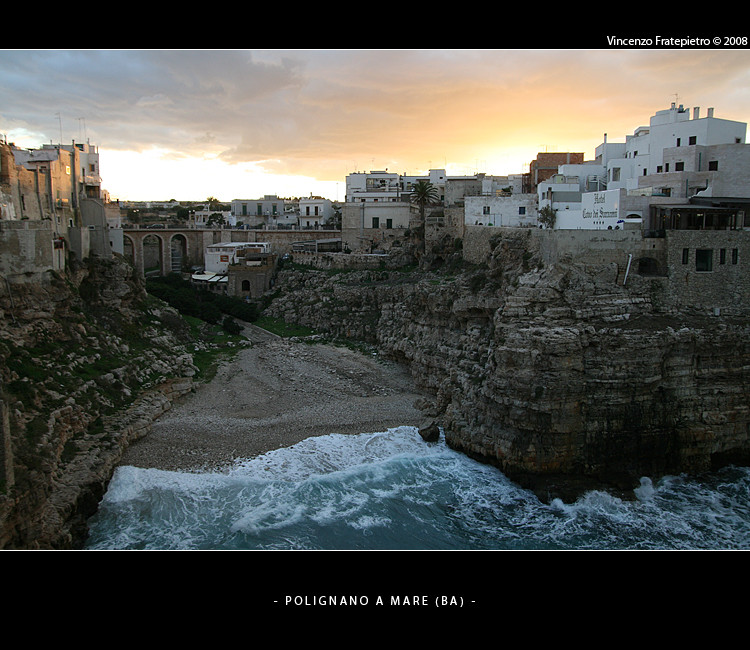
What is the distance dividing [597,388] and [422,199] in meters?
21.5

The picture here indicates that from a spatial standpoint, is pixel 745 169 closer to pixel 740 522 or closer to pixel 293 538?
pixel 740 522

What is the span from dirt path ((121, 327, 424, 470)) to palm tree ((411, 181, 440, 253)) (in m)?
9.39

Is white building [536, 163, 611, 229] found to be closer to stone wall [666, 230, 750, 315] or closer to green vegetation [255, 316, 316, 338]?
stone wall [666, 230, 750, 315]

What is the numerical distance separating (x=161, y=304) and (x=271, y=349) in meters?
5.45

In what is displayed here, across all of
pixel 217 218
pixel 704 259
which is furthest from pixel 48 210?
pixel 217 218

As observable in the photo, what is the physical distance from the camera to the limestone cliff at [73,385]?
13.2 metres

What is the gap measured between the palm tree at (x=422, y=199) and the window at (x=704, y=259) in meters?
16.3

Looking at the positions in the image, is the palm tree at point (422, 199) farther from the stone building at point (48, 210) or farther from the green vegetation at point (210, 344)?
the stone building at point (48, 210)

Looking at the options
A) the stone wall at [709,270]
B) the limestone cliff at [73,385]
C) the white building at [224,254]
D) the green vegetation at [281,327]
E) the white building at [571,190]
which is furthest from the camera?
the white building at [224,254]

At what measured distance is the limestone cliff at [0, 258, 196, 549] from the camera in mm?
13156

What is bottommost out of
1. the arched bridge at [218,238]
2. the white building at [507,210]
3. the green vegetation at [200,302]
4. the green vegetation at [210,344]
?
the green vegetation at [210,344]

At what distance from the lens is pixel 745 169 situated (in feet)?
72.5

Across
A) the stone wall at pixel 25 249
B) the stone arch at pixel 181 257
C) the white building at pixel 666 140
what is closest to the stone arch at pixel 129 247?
the stone arch at pixel 181 257
